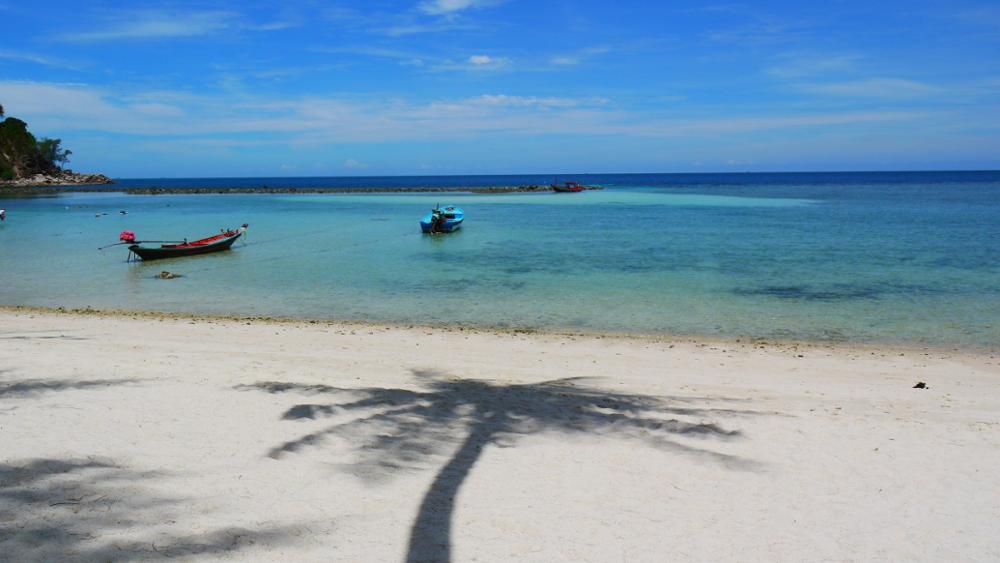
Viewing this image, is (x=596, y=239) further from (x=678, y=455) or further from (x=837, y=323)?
(x=678, y=455)

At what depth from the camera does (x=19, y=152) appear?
117 m

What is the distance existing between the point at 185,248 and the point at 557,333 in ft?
66.0

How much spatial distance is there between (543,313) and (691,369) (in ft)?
19.2

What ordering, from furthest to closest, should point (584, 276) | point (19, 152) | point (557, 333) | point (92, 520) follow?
point (19, 152)
point (584, 276)
point (557, 333)
point (92, 520)

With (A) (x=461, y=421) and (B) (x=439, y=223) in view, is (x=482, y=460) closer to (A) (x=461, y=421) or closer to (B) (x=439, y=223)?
(A) (x=461, y=421)

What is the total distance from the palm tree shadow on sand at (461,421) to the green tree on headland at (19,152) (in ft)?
424

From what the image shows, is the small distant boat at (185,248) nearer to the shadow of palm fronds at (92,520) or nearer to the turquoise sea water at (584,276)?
the turquoise sea water at (584,276)

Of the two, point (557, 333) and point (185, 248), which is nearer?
point (557, 333)

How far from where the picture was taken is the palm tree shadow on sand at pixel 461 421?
637 centimetres

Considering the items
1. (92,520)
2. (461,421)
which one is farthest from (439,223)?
(92,520)

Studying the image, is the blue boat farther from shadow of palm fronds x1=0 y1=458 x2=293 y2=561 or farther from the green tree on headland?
the green tree on headland

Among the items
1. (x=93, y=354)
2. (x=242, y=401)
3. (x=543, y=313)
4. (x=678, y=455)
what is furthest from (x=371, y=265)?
(x=678, y=455)

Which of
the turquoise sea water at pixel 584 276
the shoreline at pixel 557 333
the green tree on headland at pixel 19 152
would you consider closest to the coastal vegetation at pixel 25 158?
the green tree on headland at pixel 19 152

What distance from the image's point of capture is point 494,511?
555 cm
